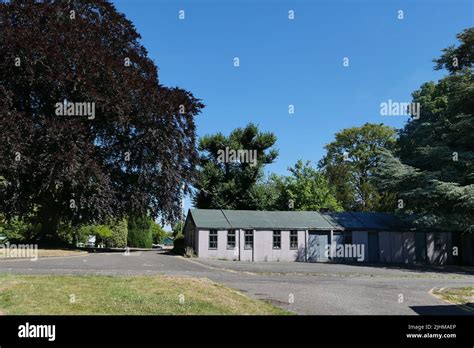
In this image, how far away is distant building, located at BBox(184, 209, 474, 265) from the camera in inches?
1367

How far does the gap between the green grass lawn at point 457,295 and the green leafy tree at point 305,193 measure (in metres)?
31.4

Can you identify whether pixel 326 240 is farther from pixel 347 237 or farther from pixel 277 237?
pixel 277 237

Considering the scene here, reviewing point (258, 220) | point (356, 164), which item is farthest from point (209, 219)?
point (356, 164)

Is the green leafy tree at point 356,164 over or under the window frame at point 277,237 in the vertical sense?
over

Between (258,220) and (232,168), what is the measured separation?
14753 millimetres

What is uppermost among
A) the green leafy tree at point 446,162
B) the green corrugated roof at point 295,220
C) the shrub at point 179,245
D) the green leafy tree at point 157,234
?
the green leafy tree at point 446,162

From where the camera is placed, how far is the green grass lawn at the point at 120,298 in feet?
28.5

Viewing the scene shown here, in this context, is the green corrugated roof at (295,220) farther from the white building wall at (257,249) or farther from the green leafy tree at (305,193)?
the green leafy tree at (305,193)

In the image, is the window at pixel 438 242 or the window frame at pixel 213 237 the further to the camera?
the window at pixel 438 242

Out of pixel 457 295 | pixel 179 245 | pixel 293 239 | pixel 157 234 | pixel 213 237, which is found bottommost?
pixel 157 234

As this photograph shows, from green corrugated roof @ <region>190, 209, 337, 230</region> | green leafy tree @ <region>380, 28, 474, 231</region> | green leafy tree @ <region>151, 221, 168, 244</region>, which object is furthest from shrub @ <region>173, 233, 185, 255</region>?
green leafy tree @ <region>151, 221, 168, 244</region>

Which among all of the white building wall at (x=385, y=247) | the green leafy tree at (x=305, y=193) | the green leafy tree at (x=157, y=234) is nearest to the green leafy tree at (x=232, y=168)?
the green leafy tree at (x=305, y=193)

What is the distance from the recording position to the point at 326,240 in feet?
119

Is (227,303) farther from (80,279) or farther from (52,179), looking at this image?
(52,179)
